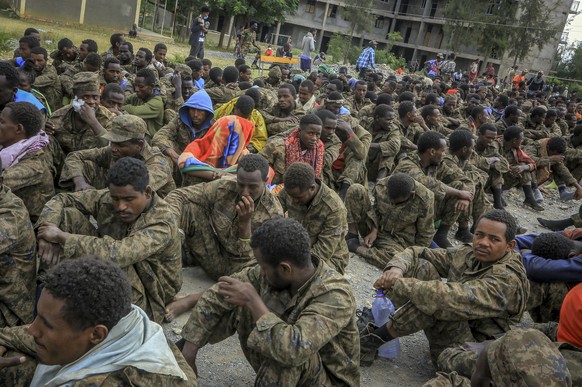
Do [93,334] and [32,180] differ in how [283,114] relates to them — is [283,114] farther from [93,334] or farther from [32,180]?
[93,334]

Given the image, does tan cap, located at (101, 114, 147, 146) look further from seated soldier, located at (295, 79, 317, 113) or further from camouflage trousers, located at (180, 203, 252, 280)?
→ seated soldier, located at (295, 79, 317, 113)

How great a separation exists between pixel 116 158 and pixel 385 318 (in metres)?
2.67

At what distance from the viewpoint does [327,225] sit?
4.60 metres

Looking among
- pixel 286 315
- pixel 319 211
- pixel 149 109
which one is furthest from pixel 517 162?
pixel 286 315

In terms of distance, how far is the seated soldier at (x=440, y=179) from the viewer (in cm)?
613

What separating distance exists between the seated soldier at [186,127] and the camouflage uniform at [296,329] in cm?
316

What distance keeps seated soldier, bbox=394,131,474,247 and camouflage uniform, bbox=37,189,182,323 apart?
136 inches

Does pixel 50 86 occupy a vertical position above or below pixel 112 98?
below

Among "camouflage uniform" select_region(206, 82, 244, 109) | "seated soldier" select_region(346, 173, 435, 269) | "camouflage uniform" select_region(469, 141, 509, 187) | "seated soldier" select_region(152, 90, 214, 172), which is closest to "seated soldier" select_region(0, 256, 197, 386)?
"seated soldier" select_region(346, 173, 435, 269)

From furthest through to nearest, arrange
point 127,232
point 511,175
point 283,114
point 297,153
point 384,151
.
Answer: point 511,175 < point 283,114 < point 384,151 < point 297,153 < point 127,232

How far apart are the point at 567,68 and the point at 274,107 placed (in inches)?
1649

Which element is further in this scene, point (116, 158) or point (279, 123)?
point (279, 123)

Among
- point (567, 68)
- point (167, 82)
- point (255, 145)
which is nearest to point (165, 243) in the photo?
point (255, 145)

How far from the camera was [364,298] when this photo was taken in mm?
5047
